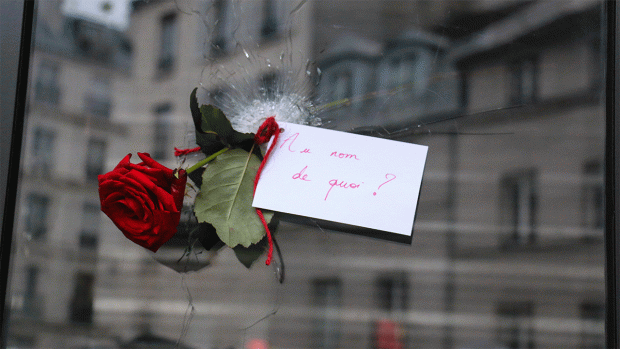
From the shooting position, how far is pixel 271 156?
801 millimetres

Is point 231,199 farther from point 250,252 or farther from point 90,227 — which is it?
point 90,227

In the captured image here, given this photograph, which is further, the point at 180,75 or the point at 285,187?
the point at 180,75

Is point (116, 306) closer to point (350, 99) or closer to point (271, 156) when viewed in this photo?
point (271, 156)

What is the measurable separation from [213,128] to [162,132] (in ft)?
0.43

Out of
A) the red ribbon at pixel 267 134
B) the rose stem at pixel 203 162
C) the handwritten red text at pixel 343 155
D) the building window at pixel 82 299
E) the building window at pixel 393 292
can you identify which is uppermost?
the red ribbon at pixel 267 134

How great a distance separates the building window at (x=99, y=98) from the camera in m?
0.91

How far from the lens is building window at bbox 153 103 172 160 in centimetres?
88

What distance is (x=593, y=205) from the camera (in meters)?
0.82

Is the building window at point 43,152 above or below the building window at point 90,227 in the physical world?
above

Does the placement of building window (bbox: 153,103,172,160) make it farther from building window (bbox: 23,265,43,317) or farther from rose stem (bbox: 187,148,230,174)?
building window (bbox: 23,265,43,317)

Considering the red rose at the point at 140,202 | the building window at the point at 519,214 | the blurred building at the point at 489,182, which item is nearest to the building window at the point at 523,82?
the blurred building at the point at 489,182

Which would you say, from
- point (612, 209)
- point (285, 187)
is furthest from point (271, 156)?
point (612, 209)

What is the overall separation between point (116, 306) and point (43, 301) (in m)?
0.13

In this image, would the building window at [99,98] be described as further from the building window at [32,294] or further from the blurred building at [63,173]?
the building window at [32,294]
